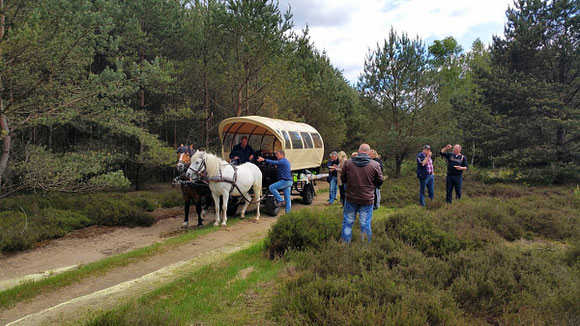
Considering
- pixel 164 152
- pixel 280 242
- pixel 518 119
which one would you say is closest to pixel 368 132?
pixel 518 119

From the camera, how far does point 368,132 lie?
22516 mm

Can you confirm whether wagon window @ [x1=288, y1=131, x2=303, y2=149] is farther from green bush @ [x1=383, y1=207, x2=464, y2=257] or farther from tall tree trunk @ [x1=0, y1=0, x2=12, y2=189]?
tall tree trunk @ [x1=0, y1=0, x2=12, y2=189]

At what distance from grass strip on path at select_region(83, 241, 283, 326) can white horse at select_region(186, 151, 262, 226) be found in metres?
3.47

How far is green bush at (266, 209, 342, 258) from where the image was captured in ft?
20.4

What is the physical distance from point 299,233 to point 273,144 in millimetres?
6363

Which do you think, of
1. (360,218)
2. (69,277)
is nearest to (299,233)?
(360,218)

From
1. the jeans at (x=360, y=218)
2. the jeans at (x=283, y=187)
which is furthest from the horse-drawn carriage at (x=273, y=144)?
the jeans at (x=360, y=218)

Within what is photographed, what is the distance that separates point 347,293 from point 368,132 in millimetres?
19347

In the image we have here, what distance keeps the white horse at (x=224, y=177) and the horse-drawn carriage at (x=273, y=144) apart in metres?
0.83

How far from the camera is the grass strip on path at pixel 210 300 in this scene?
3.53 meters

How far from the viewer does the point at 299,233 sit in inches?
248

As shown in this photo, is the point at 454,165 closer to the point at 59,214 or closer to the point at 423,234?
the point at 423,234

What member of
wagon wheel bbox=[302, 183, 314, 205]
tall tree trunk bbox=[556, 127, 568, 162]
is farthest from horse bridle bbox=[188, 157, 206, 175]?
tall tree trunk bbox=[556, 127, 568, 162]

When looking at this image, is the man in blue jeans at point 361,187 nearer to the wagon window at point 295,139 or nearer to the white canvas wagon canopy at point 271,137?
the white canvas wagon canopy at point 271,137
